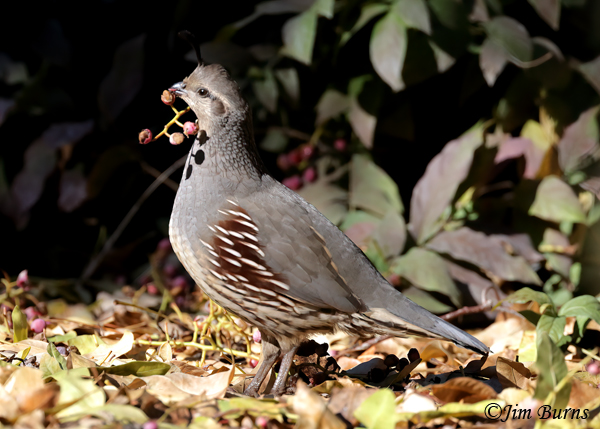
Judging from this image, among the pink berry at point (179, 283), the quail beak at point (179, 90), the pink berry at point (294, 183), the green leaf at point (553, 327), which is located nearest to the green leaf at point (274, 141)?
the pink berry at point (294, 183)

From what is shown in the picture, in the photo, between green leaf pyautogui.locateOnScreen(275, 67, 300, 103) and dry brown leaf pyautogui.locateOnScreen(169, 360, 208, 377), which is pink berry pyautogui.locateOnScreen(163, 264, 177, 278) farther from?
dry brown leaf pyautogui.locateOnScreen(169, 360, 208, 377)

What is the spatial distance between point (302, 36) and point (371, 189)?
106cm

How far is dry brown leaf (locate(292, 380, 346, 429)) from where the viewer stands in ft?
5.68

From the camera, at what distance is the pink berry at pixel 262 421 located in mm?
1830

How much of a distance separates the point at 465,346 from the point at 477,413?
45cm

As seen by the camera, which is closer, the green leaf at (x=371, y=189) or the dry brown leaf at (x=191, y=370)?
the dry brown leaf at (x=191, y=370)

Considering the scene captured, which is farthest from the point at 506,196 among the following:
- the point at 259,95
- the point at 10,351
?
the point at 10,351

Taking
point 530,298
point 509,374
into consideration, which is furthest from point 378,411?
point 530,298

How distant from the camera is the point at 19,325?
8.92 feet

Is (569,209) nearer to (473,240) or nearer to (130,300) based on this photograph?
(473,240)

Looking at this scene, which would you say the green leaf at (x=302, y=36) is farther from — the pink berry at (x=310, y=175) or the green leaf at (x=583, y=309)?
the green leaf at (x=583, y=309)

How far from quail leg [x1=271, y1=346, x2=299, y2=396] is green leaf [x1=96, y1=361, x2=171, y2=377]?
0.46 metres

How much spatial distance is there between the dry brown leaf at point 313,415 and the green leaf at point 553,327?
1268 millimetres

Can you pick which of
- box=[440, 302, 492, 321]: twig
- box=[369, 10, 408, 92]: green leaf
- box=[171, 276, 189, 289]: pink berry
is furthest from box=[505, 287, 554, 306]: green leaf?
box=[171, 276, 189, 289]: pink berry
